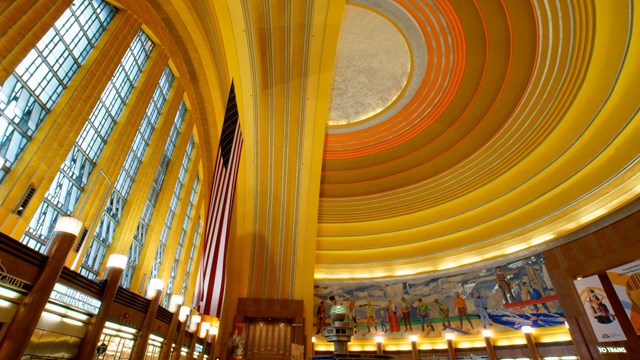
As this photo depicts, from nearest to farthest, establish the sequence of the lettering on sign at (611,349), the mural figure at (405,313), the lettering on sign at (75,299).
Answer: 1. the lettering on sign at (75,299)
2. the lettering on sign at (611,349)
3. the mural figure at (405,313)

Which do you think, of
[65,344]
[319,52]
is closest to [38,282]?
[65,344]

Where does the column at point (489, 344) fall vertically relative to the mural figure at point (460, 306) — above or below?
below

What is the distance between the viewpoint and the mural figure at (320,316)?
15000 mm

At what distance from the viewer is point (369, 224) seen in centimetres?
1669

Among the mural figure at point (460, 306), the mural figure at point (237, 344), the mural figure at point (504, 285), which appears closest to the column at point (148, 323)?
the mural figure at point (237, 344)

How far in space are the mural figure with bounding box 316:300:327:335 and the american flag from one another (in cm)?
1010

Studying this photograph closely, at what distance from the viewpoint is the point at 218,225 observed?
Answer: 20.5ft

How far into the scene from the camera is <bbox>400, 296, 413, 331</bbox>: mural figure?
14328 mm

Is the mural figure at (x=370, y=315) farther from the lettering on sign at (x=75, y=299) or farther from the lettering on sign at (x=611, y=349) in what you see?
the lettering on sign at (x=75, y=299)

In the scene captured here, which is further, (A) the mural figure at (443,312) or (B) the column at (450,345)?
(A) the mural figure at (443,312)

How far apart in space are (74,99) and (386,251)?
13595 mm

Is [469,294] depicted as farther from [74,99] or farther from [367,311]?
[74,99]

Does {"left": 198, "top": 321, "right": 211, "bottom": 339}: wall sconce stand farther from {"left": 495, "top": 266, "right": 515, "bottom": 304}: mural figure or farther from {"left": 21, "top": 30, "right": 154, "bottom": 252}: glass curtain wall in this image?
{"left": 495, "top": 266, "right": 515, "bottom": 304}: mural figure

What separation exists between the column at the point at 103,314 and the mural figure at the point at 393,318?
11443 mm
